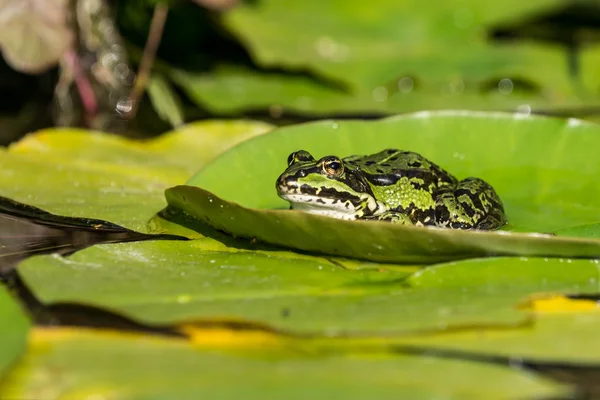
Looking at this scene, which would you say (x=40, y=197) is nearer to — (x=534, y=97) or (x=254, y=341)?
(x=254, y=341)

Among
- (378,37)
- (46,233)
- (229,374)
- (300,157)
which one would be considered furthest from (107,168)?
(378,37)

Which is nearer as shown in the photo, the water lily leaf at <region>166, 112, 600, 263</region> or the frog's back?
the water lily leaf at <region>166, 112, 600, 263</region>

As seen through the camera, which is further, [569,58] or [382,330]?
[569,58]

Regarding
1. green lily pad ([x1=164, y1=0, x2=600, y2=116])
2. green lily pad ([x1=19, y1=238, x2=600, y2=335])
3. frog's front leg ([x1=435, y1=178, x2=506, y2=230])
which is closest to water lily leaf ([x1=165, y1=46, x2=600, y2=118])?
green lily pad ([x1=164, y1=0, x2=600, y2=116])

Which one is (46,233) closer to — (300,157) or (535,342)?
(300,157)

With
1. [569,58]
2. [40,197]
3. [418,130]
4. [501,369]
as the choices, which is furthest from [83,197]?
[569,58]

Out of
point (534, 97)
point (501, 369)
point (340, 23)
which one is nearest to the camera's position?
point (501, 369)

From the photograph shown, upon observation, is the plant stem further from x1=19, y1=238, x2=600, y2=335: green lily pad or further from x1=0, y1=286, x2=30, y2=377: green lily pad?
x1=0, y1=286, x2=30, y2=377: green lily pad

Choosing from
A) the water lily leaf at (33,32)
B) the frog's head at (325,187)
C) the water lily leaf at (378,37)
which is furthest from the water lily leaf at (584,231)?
the water lily leaf at (378,37)
